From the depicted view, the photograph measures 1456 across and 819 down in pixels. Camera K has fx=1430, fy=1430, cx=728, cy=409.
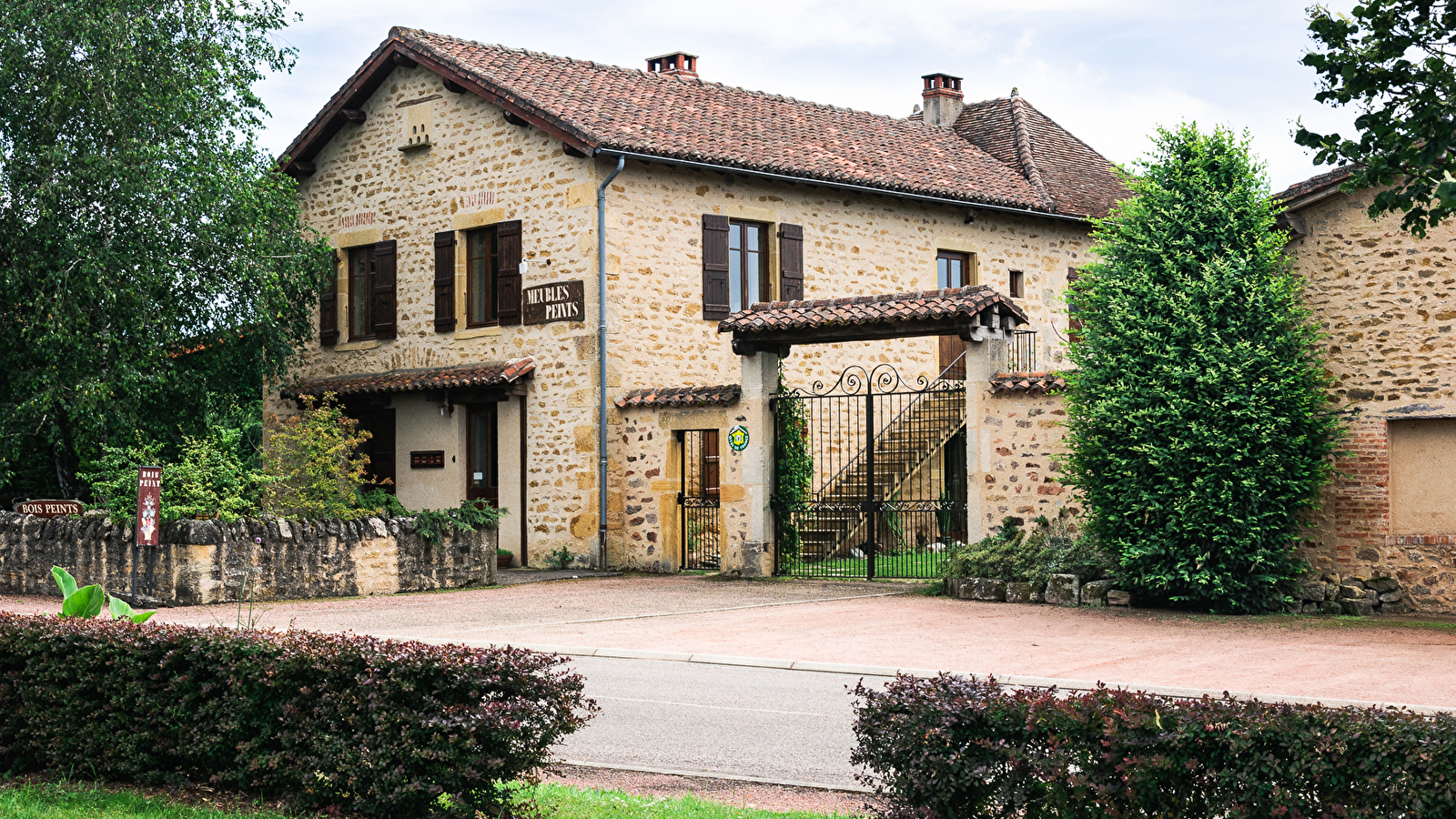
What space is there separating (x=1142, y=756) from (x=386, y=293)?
776 inches

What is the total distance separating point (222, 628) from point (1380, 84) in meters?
5.85

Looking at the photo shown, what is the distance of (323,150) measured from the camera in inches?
931

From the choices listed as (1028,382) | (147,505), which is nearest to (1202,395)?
(1028,382)

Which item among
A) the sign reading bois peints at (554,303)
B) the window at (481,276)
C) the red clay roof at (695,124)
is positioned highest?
the red clay roof at (695,124)

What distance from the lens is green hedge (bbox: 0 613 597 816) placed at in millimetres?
5402

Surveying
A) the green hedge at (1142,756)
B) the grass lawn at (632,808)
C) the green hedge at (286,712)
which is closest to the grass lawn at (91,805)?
the green hedge at (286,712)

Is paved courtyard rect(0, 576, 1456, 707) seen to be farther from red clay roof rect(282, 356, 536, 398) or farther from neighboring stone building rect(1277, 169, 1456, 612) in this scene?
red clay roof rect(282, 356, 536, 398)

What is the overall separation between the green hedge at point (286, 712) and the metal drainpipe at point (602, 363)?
12.5 m

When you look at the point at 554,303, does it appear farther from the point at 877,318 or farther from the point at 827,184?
the point at 877,318

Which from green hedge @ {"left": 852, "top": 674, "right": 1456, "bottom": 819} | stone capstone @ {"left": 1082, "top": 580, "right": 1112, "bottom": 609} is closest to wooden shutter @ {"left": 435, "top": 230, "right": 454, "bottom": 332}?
stone capstone @ {"left": 1082, "top": 580, "right": 1112, "bottom": 609}

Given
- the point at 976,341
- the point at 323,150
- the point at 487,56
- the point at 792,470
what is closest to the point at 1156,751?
the point at 976,341

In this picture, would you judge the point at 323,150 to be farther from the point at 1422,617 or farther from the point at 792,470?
the point at 1422,617

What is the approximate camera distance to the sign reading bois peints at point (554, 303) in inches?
781

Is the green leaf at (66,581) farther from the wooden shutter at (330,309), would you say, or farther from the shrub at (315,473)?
the wooden shutter at (330,309)
